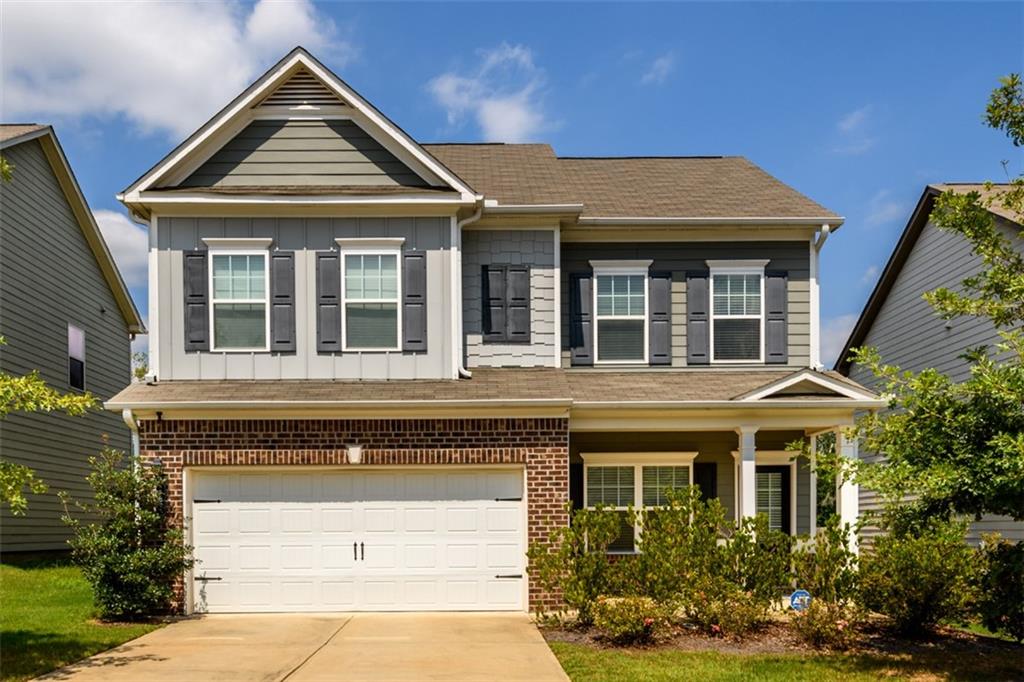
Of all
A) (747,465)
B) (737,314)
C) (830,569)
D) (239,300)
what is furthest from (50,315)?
(830,569)

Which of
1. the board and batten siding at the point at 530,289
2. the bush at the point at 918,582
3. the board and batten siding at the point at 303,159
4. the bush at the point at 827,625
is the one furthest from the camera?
the board and batten siding at the point at 530,289

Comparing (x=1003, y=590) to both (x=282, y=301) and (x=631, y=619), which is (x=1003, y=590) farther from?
(x=282, y=301)

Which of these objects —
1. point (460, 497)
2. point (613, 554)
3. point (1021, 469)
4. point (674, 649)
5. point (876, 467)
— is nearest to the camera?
point (1021, 469)

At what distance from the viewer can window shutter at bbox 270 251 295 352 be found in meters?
13.5

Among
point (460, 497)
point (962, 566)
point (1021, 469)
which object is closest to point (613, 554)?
point (460, 497)

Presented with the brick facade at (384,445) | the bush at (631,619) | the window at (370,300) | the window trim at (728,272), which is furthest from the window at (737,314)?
the bush at (631,619)

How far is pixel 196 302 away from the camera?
44.2 feet

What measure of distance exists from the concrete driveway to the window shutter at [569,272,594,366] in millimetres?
4601

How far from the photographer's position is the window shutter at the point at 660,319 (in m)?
15.1

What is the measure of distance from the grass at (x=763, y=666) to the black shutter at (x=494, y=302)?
216 inches

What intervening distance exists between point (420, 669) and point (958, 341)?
15.1 metres

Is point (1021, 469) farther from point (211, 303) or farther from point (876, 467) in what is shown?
point (211, 303)

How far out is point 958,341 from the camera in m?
19.4

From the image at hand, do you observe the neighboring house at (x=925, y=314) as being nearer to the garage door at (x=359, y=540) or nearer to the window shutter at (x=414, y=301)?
the garage door at (x=359, y=540)
